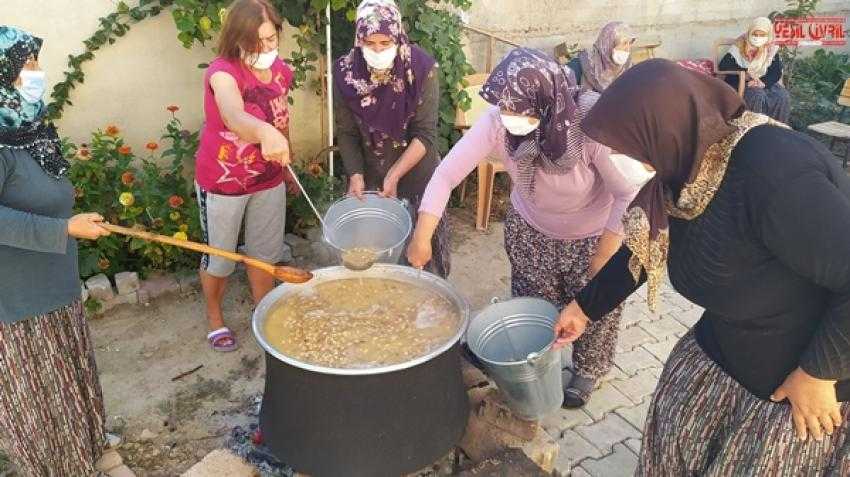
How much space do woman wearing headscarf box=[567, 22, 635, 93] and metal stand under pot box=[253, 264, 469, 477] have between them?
152 inches

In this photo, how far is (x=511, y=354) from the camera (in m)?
2.80

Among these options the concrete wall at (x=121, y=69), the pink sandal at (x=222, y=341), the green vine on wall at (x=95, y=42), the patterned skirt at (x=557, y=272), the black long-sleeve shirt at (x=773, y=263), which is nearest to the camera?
the black long-sleeve shirt at (x=773, y=263)

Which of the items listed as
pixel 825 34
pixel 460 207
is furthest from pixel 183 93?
pixel 825 34

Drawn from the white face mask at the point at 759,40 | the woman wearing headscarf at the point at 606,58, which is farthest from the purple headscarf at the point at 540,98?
the white face mask at the point at 759,40

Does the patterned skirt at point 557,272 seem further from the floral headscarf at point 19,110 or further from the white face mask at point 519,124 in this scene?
the floral headscarf at point 19,110

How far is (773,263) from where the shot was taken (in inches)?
66.8

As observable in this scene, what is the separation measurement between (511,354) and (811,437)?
3.93 ft

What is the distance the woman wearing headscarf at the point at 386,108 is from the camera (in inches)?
131

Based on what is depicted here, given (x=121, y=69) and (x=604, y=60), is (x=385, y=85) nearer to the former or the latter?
(x=121, y=69)

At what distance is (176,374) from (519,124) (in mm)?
2485

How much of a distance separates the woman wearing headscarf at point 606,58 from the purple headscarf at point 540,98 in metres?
3.11

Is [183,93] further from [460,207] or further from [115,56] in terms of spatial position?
[460,207]

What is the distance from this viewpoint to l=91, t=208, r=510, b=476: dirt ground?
3.29 metres

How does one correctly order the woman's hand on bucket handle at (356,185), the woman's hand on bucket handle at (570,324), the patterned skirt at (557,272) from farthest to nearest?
the woman's hand on bucket handle at (356,185)
the patterned skirt at (557,272)
the woman's hand on bucket handle at (570,324)
